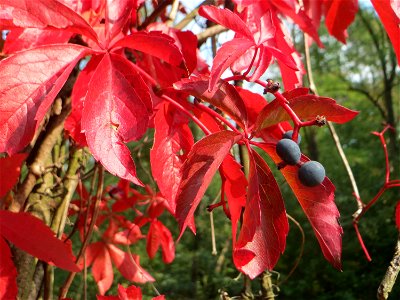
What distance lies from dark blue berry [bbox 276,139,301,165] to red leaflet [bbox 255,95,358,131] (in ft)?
0.16

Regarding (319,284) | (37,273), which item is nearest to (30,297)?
(37,273)

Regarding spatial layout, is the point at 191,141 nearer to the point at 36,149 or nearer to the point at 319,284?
the point at 36,149

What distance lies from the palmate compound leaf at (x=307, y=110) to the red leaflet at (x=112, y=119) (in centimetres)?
12

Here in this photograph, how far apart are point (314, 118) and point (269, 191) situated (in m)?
0.09

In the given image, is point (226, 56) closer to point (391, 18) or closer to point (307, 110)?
point (307, 110)

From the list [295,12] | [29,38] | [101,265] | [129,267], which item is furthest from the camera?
[101,265]

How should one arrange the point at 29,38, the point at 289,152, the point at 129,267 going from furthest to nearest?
the point at 129,267 < the point at 29,38 < the point at 289,152

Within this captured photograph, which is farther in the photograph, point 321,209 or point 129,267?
point 129,267

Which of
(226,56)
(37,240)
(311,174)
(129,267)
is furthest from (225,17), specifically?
(129,267)

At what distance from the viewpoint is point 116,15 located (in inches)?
22.3

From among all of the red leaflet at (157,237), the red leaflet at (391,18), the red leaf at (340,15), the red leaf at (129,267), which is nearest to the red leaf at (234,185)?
the red leaflet at (391,18)

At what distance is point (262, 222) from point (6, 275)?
31 cm

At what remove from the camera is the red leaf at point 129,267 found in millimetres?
1094

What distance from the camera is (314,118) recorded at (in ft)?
1.70
